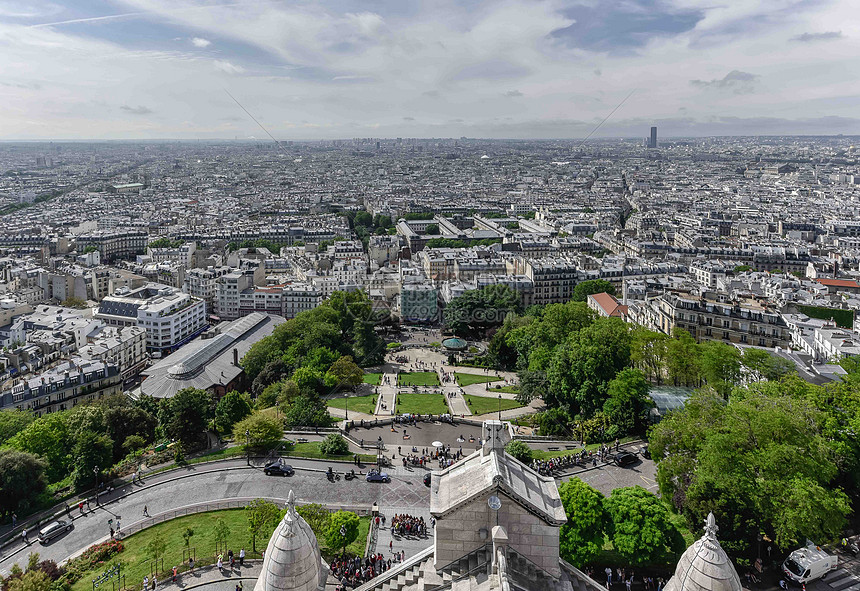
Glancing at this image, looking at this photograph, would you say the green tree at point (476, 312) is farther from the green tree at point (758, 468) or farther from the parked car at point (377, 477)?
the green tree at point (758, 468)

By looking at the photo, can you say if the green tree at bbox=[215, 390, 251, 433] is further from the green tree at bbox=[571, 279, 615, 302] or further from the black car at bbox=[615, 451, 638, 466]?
the green tree at bbox=[571, 279, 615, 302]

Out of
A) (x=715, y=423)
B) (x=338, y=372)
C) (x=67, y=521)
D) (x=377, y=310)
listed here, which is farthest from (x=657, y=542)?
(x=377, y=310)

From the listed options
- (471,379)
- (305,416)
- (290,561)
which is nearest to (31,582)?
(290,561)

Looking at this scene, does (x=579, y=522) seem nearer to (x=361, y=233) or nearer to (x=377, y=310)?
(x=377, y=310)

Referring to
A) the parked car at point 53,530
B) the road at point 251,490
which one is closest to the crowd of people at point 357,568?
the road at point 251,490

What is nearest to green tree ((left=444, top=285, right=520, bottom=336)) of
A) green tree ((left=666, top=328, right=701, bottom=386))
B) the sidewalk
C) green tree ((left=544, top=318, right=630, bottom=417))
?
green tree ((left=544, top=318, right=630, bottom=417))
